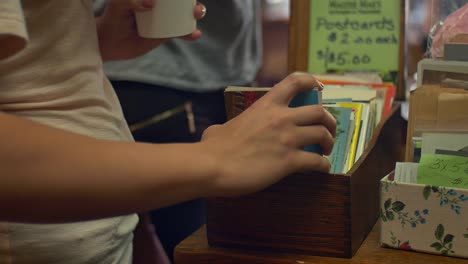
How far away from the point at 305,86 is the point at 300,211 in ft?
0.57

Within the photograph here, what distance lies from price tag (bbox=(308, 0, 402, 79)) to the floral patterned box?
53 cm

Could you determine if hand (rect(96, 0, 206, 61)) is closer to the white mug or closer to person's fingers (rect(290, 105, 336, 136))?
the white mug

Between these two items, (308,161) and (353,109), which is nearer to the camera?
(308,161)

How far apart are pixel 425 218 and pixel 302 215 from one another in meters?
0.16

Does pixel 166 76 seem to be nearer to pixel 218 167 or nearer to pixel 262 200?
pixel 262 200

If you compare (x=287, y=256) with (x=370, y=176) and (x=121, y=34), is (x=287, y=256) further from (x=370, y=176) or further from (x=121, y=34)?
(x=121, y=34)

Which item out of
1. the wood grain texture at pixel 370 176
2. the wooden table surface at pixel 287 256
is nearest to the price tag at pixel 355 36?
the wood grain texture at pixel 370 176

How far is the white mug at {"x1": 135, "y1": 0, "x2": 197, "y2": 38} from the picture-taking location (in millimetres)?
984

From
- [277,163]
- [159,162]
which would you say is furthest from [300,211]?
[159,162]

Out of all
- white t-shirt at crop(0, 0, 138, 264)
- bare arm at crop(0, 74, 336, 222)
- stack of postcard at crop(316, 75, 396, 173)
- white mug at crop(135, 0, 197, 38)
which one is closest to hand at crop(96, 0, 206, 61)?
white mug at crop(135, 0, 197, 38)

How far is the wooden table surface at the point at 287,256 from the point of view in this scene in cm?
86

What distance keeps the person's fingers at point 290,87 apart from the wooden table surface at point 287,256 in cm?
23

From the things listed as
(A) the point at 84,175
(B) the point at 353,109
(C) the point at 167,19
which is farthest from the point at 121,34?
(A) the point at 84,175

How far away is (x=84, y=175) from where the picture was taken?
2.03 feet
